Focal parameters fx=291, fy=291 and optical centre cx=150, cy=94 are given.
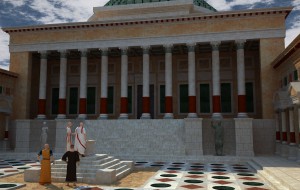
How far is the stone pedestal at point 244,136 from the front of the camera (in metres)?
21.8

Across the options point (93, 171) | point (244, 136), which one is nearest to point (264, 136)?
point (244, 136)

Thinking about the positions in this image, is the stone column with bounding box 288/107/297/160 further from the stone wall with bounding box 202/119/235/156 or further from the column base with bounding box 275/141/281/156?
the stone wall with bounding box 202/119/235/156

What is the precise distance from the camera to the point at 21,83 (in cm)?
2745

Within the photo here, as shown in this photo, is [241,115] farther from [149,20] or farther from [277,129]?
[149,20]

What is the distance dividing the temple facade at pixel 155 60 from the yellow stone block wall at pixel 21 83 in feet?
0.31

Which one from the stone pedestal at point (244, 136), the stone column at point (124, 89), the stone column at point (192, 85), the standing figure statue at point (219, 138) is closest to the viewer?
the standing figure statue at point (219, 138)

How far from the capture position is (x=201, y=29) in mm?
24875

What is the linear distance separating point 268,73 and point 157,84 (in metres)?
10.9

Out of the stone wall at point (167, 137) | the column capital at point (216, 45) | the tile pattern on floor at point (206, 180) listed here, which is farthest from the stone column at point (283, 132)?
the column capital at point (216, 45)

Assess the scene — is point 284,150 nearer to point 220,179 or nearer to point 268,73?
point 268,73

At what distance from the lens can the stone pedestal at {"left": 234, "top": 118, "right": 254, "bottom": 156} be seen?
71.4 feet

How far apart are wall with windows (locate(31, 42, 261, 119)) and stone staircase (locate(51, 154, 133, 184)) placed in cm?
1621

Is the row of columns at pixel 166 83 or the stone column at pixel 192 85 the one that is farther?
the stone column at pixel 192 85

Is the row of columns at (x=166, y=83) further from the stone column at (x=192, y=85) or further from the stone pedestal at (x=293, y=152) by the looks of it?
the stone pedestal at (x=293, y=152)
